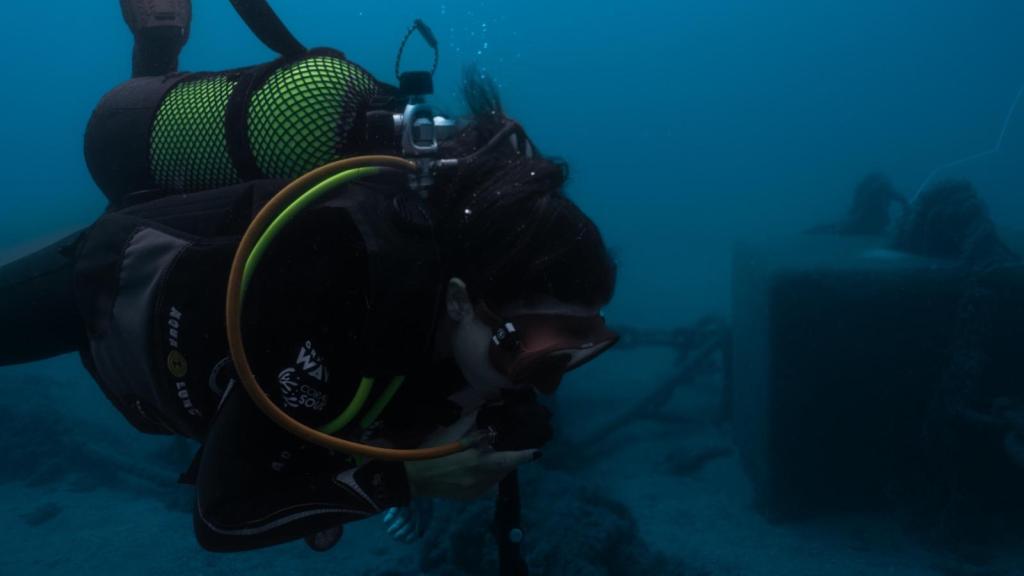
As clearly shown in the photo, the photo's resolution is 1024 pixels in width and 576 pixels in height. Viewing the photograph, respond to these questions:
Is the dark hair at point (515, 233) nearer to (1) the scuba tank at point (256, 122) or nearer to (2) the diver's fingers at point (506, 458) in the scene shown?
(1) the scuba tank at point (256, 122)

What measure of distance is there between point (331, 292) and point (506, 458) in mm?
655

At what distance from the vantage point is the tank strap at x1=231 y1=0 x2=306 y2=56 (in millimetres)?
2406

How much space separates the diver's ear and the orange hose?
0.35 meters

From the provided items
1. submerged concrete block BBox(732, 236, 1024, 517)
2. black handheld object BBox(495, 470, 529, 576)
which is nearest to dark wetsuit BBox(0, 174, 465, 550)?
black handheld object BBox(495, 470, 529, 576)

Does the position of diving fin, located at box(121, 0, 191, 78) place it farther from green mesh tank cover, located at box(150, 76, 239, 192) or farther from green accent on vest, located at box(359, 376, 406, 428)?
green accent on vest, located at box(359, 376, 406, 428)

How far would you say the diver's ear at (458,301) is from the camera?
1966 mm

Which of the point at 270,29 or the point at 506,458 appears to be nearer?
the point at 506,458

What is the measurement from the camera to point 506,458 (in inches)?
80.0

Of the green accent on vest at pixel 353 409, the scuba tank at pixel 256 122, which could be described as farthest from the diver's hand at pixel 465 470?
the scuba tank at pixel 256 122

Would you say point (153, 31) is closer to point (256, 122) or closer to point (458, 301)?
point (256, 122)

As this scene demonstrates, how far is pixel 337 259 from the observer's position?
6.04 ft

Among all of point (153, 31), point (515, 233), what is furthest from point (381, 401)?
point (153, 31)

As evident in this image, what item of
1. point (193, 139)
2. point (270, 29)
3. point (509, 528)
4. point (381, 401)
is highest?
point (270, 29)

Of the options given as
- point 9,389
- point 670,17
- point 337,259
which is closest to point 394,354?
point 337,259
